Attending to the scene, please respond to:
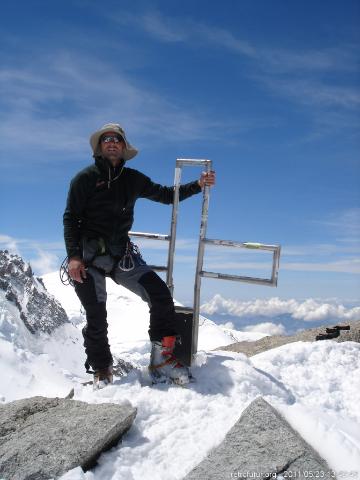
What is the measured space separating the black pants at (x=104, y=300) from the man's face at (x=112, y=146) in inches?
57.2

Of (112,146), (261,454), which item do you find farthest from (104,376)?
(112,146)

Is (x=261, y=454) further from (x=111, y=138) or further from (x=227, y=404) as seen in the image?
(x=111, y=138)

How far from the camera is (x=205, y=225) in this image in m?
7.39

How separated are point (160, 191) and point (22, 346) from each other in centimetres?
2612

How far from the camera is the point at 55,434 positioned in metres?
4.74

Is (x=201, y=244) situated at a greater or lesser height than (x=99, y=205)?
lesser

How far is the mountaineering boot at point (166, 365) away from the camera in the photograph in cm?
665

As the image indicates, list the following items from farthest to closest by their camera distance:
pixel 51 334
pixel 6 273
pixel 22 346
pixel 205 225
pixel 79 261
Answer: pixel 6 273, pixel 51 334, pixel 22 346, pixel 205 225, pixel 79 261

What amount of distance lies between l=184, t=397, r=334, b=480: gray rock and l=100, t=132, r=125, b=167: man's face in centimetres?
395

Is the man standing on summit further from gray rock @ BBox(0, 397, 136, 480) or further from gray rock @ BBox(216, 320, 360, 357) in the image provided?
gray rock @ BBox(216, 320, 360, 357)

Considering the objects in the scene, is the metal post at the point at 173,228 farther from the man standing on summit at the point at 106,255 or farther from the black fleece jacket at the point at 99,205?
the black fleece jacket at the point at 99,205

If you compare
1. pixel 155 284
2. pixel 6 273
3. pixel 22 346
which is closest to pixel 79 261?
→ pixel 155 284

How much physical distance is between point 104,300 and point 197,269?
1.62 metres

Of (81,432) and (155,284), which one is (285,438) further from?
(155,284)
